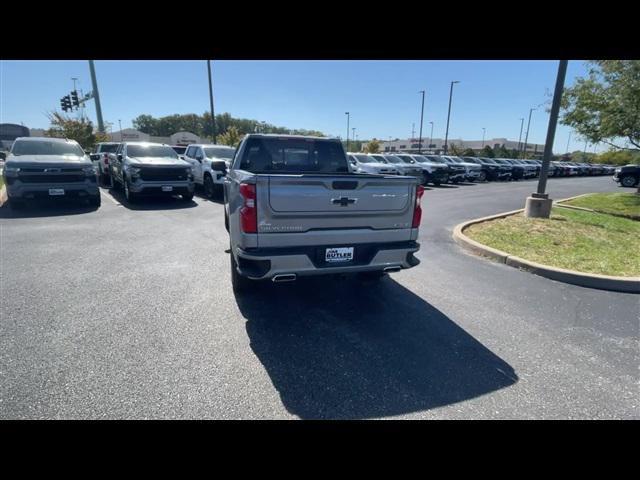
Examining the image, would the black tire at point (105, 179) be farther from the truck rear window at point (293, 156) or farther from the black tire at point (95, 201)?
the truck rear window at point (293, 156)

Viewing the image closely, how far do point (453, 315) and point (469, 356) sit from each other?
867 millimetres

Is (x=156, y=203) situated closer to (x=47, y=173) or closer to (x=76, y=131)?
(x=47, y=173)

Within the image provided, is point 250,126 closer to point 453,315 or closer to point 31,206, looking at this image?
point 31,206

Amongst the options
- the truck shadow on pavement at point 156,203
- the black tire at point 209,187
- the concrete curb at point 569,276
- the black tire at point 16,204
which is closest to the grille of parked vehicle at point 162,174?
the truck shadow on pavement at point 156,203

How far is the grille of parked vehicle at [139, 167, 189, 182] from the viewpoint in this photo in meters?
10.5

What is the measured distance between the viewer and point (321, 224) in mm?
3471

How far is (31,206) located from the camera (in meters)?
9.96

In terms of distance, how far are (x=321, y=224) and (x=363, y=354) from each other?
4.43 ft

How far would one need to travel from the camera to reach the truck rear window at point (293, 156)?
5125mm

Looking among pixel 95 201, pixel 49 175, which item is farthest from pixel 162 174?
pixel 49 175

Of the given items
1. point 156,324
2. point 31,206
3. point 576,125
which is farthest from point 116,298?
point 576,125

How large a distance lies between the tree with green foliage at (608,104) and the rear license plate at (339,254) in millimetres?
14125
